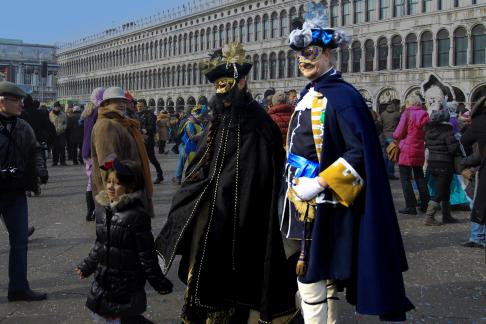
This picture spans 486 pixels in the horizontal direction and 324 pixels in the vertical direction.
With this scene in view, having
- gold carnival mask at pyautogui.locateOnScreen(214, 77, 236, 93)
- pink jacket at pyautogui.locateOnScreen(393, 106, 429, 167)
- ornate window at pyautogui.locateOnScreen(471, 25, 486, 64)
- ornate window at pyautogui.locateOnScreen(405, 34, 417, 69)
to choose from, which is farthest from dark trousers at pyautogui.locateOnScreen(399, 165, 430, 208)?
ornate window at pyautogui.locateOnScreen(405, 34, 417, 69)

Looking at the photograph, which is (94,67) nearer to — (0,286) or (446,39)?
(446,39)

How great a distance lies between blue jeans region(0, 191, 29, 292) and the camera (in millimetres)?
4734

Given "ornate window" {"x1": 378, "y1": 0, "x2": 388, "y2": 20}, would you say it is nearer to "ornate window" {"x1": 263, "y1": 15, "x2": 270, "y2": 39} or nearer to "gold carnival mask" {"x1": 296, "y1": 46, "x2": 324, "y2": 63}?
"ornate window" {"x1": 263, "y1": 15, "x2": 270, "y2": 39}

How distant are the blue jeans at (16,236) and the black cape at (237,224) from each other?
152 centimetres

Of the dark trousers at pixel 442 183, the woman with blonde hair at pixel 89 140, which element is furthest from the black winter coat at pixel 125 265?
the dark trousers at pixel 442 183

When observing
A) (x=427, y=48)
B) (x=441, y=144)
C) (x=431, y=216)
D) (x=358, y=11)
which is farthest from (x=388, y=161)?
(x=358, y=11)

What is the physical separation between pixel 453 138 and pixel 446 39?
3068 cm

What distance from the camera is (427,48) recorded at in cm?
3769

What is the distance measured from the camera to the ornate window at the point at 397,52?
39438 millimetres

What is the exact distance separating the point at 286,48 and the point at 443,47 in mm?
15916

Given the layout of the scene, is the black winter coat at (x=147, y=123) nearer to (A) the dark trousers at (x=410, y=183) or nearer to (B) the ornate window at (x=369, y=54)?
(A) the dark trousers at (x=410, y=183)

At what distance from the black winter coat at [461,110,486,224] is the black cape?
2170mm

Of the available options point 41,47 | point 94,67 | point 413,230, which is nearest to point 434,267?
point 413,230

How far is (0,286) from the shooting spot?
516 cm
